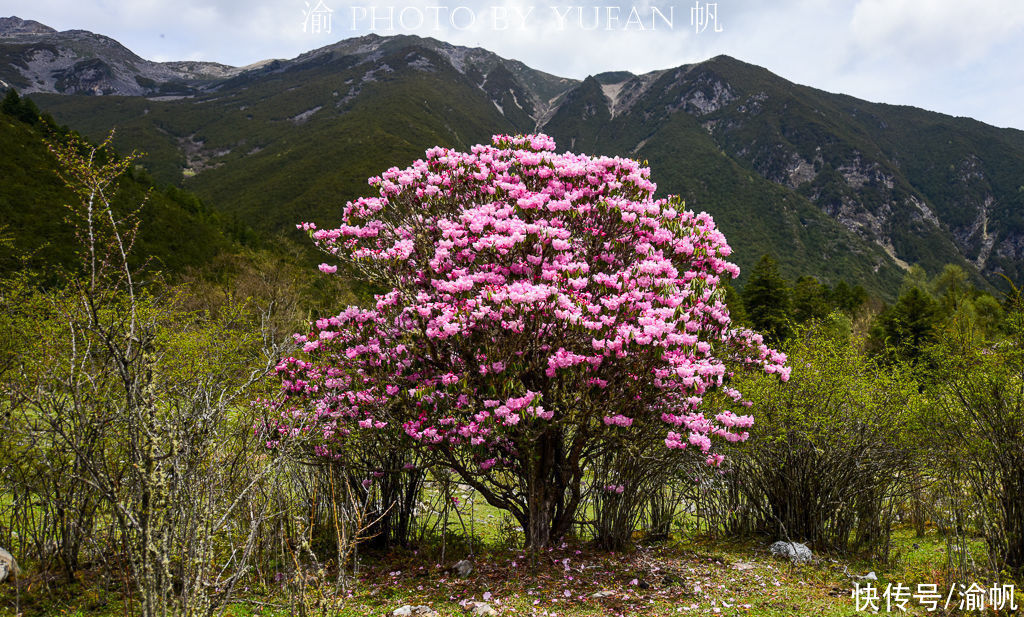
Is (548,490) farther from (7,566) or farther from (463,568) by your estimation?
(7,566)

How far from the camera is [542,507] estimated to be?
6832mm

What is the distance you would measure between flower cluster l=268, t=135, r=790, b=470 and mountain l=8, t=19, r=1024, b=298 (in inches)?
3053

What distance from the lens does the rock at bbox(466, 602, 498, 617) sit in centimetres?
531

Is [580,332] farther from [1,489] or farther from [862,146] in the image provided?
[862,146]

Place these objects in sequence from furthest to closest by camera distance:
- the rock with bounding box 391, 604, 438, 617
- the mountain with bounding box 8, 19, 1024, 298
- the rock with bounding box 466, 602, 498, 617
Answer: the mountain with bounding box 8, 19, 1024, 298
the rock with bounding box 391, 604, 438, 617
the rock with bounding box 466, 602, 498, 617

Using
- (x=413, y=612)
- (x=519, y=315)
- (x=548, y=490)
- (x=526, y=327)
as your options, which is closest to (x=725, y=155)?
(x=548, y=490)

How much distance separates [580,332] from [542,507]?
281 centimetres

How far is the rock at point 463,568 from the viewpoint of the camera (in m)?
6.65

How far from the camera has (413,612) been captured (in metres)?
5.50

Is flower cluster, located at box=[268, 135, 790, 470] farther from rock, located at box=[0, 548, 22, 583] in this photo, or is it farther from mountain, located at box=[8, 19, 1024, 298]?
mountain, located at box=[8, 19, 1024, 298]

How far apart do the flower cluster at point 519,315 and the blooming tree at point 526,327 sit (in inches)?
0.9

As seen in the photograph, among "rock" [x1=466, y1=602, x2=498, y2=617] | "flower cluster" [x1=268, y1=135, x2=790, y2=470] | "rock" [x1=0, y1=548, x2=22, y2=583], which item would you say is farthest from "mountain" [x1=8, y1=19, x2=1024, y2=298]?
"rock" [x1=466, y1=602, x2=498, y2=617]

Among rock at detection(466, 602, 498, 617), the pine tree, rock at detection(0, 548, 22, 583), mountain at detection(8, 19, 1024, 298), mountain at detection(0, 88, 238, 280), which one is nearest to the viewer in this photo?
rock at detection(466, 602, 498, 617)

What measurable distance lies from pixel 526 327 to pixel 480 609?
121 inches
